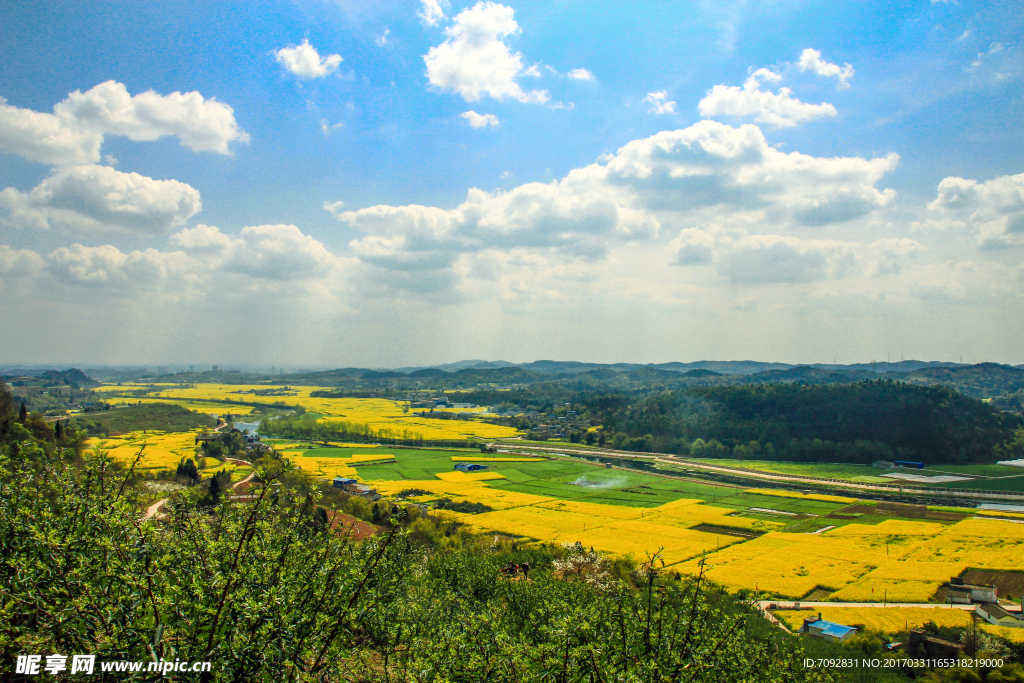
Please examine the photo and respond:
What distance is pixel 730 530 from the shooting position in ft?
147

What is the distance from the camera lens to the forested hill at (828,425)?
267ft

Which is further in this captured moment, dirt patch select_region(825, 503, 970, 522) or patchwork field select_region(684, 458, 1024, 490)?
patchwork field select_region(684, 458, 1024, 490)

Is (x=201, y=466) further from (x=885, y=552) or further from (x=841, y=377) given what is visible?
(x=841, y=377)

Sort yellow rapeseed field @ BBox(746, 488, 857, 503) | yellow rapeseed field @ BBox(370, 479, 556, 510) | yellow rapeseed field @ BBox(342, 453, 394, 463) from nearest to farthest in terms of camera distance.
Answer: yellow rapeseed field @ BBox(370, 479, 556, 510) < yellow rapeseed field @ BBox(746, 488, 857, 503) < yellow rapeseed field @ BBox(342, 453, 394, 463)

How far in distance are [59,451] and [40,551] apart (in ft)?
9.15

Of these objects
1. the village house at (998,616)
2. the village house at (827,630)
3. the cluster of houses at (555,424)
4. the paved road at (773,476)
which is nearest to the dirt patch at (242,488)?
the village house at (827,630)

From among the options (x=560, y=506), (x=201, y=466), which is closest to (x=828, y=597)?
(x=560, y=506)

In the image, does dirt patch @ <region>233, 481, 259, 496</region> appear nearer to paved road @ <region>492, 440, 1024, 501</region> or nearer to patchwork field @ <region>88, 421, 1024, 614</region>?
patchwork field @ <region>88, 421, 1024, 614</region>

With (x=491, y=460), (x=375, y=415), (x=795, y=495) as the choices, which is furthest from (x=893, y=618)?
(x=375, y=415)

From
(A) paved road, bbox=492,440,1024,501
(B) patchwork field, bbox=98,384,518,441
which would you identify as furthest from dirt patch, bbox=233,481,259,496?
(A) paved road, bbox=492,440,1024,501

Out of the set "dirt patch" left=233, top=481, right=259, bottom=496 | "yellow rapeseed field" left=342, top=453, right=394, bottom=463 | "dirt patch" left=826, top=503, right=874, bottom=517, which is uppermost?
"dirt patch" left=233, top=481, right=259, bottom=496

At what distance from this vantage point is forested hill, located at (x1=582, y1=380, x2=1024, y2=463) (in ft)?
267

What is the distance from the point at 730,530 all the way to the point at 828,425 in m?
58.2

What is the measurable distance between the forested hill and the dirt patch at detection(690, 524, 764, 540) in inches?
1820
